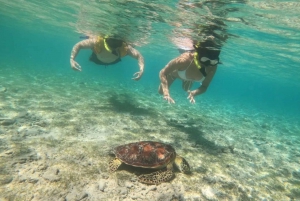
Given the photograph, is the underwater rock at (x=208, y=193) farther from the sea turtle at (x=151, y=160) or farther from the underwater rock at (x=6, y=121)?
the underwater rock at (x=6, y=121)

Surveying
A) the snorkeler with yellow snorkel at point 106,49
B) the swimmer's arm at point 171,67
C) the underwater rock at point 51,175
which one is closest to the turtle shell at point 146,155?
the underwater rock at point 51,175

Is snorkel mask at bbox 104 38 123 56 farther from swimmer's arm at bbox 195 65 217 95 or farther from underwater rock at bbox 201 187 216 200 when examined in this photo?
underwater rock at bbox 201 187 216 200

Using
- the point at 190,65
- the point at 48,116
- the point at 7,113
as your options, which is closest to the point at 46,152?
the point at 48,116

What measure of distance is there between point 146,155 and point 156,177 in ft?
1.74

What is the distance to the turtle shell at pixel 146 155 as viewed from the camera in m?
4.40

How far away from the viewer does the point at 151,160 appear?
4414 millimetres

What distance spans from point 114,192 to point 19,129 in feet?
14.6

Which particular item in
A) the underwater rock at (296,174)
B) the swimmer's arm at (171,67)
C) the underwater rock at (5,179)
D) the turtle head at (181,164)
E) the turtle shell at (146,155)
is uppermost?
the swimmer's arm at (171,67)

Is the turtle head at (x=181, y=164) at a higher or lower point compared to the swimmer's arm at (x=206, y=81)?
lower

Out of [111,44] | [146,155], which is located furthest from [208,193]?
[111,44]

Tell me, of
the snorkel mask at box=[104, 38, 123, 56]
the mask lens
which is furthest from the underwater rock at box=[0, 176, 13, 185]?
the snorkel mask at box=[104, 38, 123, 56]

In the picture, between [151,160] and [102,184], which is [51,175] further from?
[151,160]

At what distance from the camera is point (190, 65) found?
8367 mm

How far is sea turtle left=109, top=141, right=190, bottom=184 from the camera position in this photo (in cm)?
434
